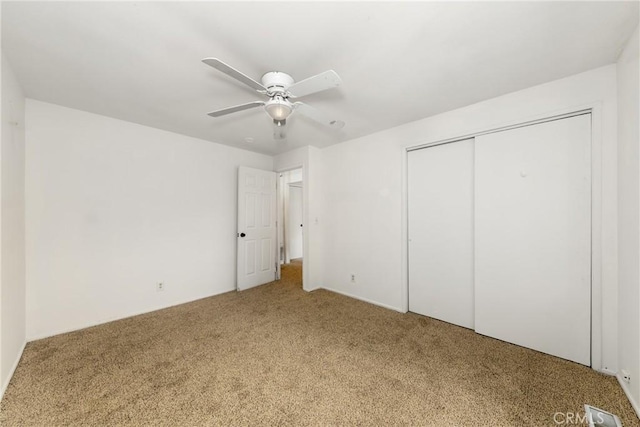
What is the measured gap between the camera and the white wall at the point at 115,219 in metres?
2.42

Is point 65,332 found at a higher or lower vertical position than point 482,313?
lower

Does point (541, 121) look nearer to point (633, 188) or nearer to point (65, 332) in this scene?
point (633, 188)

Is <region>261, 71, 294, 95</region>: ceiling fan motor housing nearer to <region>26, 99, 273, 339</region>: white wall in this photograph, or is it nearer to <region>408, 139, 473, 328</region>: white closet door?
<region>408, 139, 473, 328</region>: white closet door

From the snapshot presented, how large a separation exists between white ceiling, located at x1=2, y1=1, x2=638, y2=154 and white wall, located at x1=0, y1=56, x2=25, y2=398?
0.26 meters

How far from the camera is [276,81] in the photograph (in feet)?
5.50

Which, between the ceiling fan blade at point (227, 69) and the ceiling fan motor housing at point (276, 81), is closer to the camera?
the ceiling fan blade at point (227, 69)

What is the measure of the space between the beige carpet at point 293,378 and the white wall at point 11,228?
233mm

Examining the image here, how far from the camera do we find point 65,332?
249 cm

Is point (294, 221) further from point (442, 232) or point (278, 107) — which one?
point (278, 107)

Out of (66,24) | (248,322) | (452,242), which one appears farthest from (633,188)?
(66,24)

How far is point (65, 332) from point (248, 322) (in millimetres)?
1852

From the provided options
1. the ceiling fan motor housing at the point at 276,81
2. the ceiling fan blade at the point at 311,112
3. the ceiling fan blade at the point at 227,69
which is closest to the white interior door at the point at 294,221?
the ceiling fan blade at the point at 311,112

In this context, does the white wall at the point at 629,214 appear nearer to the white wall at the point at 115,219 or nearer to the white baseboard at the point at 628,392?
the white baseboard at the point at 628,392

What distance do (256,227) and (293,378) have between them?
2701mm
